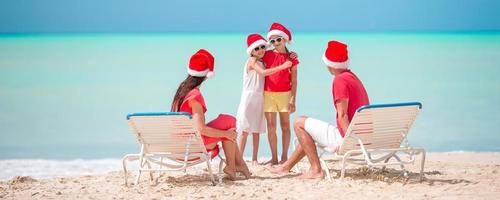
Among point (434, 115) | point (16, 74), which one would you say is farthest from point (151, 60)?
point (434, 115)

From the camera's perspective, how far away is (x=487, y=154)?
27.7 ft

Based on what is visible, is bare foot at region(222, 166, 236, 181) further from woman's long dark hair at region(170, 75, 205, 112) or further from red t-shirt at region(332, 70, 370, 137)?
red t-shirt at region(332, 70, 370, 137)

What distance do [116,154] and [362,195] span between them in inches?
150

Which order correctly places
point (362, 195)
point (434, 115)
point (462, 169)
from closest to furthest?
point (362, 195), point (462, 169), point (434, 115)

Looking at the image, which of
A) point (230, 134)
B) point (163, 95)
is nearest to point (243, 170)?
point (230, 134)

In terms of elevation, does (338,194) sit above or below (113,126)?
below

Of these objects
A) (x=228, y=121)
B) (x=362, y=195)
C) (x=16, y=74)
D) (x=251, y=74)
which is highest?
(x=16, y=74)

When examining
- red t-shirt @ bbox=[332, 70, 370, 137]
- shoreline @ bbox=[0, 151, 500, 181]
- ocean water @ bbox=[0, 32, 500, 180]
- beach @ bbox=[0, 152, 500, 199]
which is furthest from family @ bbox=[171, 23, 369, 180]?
ocean water @ bbox=[0, 32, 500, 180]

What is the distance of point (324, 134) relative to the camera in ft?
20.2

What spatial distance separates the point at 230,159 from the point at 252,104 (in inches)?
41.6

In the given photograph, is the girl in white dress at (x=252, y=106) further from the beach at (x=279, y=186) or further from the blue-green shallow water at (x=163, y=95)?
Answer: the blue-green shallow water at (x=163, y=95)

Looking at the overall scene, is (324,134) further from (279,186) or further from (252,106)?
(252,106)

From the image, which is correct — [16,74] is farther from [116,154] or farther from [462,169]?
[462,169]

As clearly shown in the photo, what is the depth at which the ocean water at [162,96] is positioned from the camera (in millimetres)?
9877
